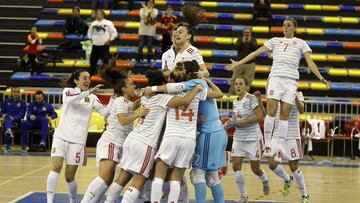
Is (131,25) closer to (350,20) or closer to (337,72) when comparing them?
(337,72)

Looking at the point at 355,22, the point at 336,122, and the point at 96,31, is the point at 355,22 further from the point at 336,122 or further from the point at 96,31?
the point at 96,31

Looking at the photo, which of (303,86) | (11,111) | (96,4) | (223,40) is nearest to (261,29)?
(223,40)

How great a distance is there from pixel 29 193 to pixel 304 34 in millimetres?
13773

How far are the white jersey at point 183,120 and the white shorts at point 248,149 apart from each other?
2905 millimetres

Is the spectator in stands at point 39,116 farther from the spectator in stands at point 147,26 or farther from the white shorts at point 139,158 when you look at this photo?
the white shorts at point 139,158

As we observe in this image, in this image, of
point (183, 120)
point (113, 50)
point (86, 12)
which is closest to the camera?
point (183, 120)

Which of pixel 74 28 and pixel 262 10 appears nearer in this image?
pixel 74 28

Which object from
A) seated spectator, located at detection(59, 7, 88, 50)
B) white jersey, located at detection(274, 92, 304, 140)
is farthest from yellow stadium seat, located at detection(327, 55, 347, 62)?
white jersey, located at detection(274, 92, 304, 140)

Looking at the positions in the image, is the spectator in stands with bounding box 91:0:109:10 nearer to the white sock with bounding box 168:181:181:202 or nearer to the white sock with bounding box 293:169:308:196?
the white sock with bounding box 293:169:308:196

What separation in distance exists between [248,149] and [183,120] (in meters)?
3.02

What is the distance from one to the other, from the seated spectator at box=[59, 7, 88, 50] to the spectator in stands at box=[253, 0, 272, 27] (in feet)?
16.4

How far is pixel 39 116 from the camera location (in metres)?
19.6

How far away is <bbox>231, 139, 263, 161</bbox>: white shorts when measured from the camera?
41.2 feet

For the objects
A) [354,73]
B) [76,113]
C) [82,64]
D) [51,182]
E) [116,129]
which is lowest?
[51,182]
